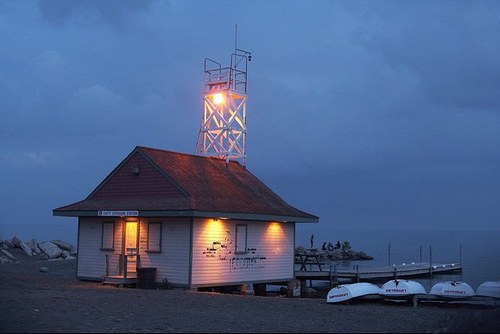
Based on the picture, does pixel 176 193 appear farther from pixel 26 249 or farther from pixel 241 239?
pixel 26 249

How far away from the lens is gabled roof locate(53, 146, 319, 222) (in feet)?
86.4

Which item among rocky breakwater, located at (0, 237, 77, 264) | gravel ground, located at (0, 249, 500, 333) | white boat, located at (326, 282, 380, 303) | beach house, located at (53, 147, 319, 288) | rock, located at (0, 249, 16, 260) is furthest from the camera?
rocky breakwater, located at (0, 237, 77, 264)

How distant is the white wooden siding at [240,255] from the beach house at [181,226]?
0.04 metres

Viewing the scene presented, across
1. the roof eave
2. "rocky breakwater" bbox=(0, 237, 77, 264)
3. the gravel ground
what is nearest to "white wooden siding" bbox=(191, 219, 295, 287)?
the roof eave

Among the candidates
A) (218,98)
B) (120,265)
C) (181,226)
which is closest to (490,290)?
(181,226)

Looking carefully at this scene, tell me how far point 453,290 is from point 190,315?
463 inches

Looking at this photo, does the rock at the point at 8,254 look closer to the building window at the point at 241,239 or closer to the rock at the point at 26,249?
the rock at the point at 26,249

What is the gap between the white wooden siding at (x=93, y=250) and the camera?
92.3 ft

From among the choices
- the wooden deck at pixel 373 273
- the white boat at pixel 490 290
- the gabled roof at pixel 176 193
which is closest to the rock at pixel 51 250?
the wooden deck at pixel 373 273

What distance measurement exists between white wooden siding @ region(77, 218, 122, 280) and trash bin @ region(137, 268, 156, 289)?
198 centimetres

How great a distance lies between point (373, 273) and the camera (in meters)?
42.2

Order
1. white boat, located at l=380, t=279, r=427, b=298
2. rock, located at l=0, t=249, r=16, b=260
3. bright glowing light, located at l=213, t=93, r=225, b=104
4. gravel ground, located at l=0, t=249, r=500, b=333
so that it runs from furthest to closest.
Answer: rock, located at l=0, t=249, r=16, b=260, bright glowing light, located at l=213, t=93, r=225, b=104, white boat, located at l=380, t=279, r=427, b=298, gravel ground, located at l=0, t=249, r=500, b=333

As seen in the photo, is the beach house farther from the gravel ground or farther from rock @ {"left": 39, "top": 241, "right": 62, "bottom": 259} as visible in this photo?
rock @ {"left": 39, "top": 241, "right": 62, "bottom": 259}

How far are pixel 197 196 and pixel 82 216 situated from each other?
5.58 m
